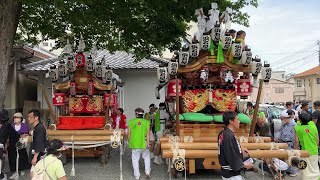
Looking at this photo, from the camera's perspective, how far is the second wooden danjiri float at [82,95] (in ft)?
35.8

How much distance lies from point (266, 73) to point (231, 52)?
3.48ft

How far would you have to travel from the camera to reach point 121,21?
39.0 feet

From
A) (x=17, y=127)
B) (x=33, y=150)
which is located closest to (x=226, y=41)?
(x=33, y=150)

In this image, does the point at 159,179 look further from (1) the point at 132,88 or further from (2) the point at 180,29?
(1) the point at 132,88

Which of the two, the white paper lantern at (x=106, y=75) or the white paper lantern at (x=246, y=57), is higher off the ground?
the white paper lantern at (x=246, y=57)

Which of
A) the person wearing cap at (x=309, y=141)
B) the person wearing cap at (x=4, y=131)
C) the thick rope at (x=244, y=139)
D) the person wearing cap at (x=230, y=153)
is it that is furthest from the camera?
the thick rope at (x=244, y=139)

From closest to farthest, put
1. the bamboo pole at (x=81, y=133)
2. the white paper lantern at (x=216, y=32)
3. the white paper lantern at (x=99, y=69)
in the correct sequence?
1. the white paper lantern at (x=216, y=32)
2. the bamboo pole at (x=81, y=133)
3. the white paper lantern at (x=99, y=69)

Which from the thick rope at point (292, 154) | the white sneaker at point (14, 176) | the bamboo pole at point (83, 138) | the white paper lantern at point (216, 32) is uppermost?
the white paper lantern at point (216, 32)

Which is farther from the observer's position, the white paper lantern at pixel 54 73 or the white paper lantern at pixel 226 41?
the white paper lantern at pixel 54 73

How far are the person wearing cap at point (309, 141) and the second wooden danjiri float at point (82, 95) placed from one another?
5.30 metres

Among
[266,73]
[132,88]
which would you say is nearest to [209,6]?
[266,73]

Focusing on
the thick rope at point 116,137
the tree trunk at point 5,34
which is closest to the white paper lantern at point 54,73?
the tree trunk at point 5,34

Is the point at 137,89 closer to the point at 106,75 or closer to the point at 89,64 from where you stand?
the point at 106,75

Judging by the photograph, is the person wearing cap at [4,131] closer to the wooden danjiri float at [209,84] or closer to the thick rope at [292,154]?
the wooden danjiri float at [209,84]
